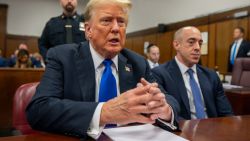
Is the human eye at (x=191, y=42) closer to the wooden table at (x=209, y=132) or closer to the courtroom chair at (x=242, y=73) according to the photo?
the wooden table at (x=209, y=132)

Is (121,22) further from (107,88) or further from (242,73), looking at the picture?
(242,73)

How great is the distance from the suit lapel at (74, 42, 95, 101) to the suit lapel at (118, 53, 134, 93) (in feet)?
0.50

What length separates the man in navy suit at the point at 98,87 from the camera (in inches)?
41.9

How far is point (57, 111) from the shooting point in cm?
114

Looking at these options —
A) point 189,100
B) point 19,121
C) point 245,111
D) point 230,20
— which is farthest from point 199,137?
point 230,20

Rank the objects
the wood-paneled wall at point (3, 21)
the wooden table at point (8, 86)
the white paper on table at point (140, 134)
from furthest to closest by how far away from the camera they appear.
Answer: the wood-paneled wall at point (3, 21) < the wooden table at point (8, 86) < the white paper on table at point (140, 134)

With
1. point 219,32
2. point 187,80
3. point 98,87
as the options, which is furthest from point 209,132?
point 219,32

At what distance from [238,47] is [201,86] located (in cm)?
515

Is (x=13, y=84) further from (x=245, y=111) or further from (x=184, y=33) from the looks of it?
(x=245, y=111)

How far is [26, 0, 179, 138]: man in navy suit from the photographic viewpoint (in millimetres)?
1064

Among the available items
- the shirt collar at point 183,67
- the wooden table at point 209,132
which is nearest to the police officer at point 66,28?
the shirt collar at point 183,67

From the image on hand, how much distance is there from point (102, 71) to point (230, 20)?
690cm

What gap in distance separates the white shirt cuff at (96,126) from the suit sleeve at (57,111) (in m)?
0.01

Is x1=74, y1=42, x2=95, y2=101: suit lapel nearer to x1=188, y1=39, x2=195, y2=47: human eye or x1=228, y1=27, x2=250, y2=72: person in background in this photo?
x1=188, y1=39, x2=195, y2=47: human eye
